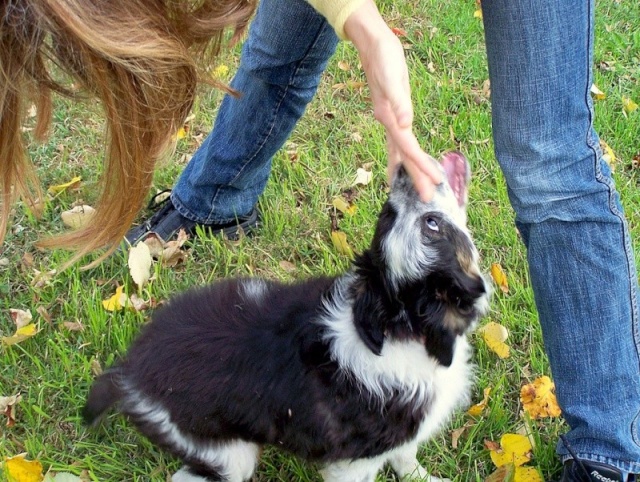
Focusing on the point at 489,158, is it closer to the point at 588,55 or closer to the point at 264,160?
the point at 264,160

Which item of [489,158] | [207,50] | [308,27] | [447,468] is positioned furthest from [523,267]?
[207,50]

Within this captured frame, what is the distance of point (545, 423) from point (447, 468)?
1.34 ft

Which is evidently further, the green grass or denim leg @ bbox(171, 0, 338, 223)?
denim leg @ bbox(171, 0, 338, 223)

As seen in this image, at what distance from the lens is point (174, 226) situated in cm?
323

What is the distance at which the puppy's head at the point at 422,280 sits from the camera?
198 centimetres

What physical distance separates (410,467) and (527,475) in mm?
403

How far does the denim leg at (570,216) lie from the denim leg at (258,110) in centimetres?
88

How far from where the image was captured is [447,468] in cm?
240

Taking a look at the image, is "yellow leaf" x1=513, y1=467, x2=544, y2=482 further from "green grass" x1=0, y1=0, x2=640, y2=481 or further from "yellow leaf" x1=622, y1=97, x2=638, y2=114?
"yellow leaf" x1=622, y1=97, x2=638, y2=114

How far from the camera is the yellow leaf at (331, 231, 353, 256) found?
3054 mm

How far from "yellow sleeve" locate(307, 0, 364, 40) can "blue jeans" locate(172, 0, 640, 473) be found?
535mm

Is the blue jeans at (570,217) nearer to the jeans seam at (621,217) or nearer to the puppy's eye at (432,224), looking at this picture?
the jeans seam at (621,217)

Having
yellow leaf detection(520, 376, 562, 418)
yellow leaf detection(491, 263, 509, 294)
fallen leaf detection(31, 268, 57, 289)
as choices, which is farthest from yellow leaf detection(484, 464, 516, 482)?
fallen leaf detection(31, 268, 57, 289)

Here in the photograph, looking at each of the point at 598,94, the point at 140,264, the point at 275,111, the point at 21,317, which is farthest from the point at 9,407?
the point at 598,94
